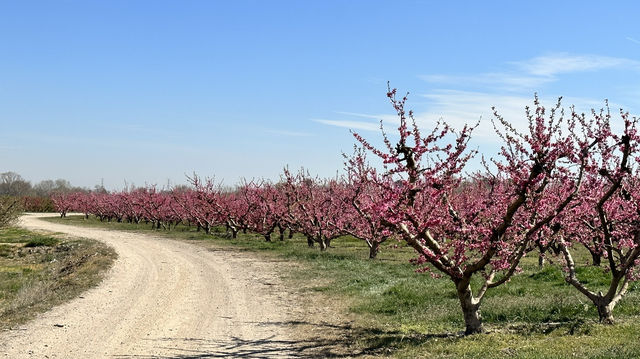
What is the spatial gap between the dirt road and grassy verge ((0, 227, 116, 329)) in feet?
2.43

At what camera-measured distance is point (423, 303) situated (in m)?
16.0

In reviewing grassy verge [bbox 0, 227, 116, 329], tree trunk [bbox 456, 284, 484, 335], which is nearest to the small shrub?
grassy verge [bbox 0, 227, 116, 329]

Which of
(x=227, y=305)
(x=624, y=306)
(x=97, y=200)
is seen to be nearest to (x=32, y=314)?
(x=227, y=305)

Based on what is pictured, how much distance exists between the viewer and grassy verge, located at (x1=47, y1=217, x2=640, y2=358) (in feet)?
34.4

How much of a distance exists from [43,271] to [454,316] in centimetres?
2189

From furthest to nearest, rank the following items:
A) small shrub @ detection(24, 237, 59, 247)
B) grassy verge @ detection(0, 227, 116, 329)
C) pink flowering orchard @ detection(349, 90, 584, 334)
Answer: small shrub @ detection(24, 237, 59, 247) < grassy verge @ detection(0, 227, 116, 329) < pink flowering orchard @ detection(349, 90, 584, 334)

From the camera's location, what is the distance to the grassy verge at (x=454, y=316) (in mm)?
10500

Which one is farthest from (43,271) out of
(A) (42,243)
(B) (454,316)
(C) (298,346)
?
(B) (454,316)

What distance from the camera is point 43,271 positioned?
87.6 ft

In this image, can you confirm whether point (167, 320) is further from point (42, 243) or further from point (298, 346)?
point (42, 243)

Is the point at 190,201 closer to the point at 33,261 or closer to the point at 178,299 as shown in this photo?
the point at 33,261

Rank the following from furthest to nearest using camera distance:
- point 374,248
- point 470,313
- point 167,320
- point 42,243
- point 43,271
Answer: point 42,243, point 374,248, point 43,271, point 167,320, point 470,313

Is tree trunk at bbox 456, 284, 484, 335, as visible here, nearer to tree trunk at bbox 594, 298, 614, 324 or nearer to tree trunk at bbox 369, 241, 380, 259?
tree trunk at bbox 594, 298, 614, 324

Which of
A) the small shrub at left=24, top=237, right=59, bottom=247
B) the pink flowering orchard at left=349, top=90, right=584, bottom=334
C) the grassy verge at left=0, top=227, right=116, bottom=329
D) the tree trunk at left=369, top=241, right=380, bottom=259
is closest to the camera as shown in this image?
the pink flowering orchard at left=349, top=90, right=584, bottom=334
